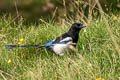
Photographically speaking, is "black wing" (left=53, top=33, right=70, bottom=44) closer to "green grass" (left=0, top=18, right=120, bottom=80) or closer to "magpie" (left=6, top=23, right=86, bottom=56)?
"magpie" (left=6, top=23, right=86, bottom=56)

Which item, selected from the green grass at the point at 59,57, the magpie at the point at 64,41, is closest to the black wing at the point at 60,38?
the magpie at the point at 64,41

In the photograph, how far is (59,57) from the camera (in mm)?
4391

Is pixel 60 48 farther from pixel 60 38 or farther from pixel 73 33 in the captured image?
pixel 73 33

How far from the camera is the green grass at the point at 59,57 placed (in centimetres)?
345

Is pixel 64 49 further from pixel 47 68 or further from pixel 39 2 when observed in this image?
pixel 39 2

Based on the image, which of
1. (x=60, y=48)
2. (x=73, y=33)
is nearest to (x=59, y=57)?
(x=60, y=48)

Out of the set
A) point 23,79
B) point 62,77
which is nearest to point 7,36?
point 23,79

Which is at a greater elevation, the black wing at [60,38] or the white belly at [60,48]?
the black wing at [60,38]

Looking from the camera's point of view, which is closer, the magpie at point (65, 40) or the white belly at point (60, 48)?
the white belly at point (60, 48)

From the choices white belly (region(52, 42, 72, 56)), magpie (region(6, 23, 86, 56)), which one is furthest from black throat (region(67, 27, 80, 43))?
white belly (region(52, 42, 72, 56))

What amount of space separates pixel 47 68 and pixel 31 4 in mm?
5536

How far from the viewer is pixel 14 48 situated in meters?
4.55

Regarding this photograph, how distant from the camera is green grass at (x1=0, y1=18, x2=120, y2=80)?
11.3 feet

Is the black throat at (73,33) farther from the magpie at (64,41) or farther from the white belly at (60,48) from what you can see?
the white belly at (60,48)
